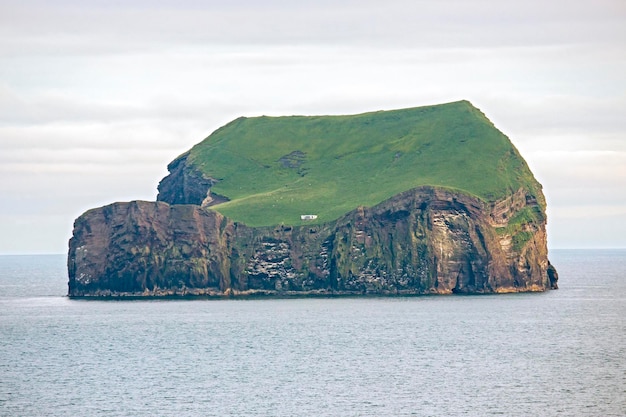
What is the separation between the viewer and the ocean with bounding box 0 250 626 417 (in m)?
94.1

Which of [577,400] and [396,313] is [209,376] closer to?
[577,400]

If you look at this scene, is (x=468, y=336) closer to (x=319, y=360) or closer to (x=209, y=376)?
(x=319, y=360)

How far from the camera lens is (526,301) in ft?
607

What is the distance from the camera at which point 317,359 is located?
11894 centimetres

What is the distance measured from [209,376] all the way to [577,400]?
32939 mm

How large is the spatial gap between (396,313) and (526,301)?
28.5 metres

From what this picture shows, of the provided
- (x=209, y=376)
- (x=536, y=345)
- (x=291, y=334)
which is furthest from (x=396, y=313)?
(x=209, y=376)

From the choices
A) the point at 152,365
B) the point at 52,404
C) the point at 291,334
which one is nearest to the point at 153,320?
the point at 291,334

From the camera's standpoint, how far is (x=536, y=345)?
A: 129125 millimetres

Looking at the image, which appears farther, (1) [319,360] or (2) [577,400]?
(1) [319,360]

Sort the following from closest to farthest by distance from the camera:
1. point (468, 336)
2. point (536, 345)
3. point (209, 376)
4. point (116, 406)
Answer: point (116, 406) < point (209, 376) < point (536, 345) < point (468, 336)

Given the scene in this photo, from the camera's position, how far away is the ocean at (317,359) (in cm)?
9406

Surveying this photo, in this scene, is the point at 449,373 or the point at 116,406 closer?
the point at 116,406

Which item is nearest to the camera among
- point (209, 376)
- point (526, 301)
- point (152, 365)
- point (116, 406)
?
point (116, 406)
